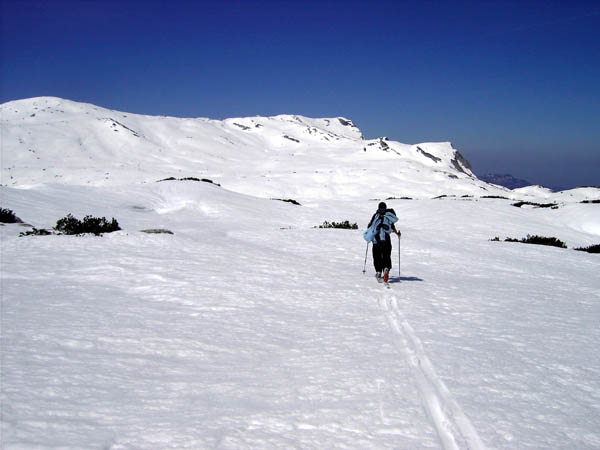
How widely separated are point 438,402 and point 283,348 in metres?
1.91

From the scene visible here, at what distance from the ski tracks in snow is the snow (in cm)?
2

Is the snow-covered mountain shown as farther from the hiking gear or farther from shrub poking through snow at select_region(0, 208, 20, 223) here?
the hiking gear

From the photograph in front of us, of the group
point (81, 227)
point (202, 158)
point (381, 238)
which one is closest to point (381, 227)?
point (381, 238)

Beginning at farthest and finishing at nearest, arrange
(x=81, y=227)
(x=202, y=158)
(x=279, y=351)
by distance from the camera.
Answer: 1. (x=202, y=158)
2. (x=81, y=227)
3. (x=279, y=351)

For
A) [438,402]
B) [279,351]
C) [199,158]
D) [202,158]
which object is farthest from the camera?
[202,158]

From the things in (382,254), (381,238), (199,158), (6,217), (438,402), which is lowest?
(438,402)

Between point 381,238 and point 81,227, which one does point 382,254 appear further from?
point 81,227

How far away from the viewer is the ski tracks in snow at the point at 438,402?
9.70 feet

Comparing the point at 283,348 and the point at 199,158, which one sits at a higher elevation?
the point at 199,158

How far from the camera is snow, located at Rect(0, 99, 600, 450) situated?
295cm

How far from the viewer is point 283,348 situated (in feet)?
15.6

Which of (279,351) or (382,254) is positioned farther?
(382,254)

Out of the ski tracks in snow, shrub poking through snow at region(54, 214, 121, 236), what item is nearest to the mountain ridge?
shrub poking through snow at region(54, 214, 121, 236)

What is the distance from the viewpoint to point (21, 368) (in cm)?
349
